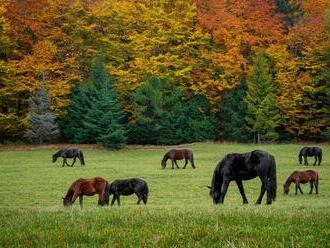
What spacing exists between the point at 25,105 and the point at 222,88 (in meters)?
21.0

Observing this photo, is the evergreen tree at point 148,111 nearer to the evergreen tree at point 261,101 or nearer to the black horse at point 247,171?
the evergreen tree at point 261,101

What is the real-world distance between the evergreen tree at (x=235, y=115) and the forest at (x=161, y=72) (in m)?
0.12

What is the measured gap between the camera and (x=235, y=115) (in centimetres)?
5459

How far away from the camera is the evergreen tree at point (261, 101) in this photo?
52.7 meters

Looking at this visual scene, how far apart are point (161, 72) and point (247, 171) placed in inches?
1605

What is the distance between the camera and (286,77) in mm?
54906

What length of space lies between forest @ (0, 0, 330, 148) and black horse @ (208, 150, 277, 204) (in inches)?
1362

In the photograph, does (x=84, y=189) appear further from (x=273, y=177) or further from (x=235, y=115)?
(x=235, y=115)

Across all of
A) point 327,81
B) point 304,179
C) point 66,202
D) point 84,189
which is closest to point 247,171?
point 84,189

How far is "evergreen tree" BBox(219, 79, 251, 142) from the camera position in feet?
179

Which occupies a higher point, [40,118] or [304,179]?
[40,118]

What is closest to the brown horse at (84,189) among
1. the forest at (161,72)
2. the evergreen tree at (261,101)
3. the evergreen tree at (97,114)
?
the evergreen tree at (97,114)

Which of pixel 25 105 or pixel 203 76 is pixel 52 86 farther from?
pixel 203 76

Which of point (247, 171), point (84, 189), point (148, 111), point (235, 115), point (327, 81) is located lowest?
point (84, 189)
